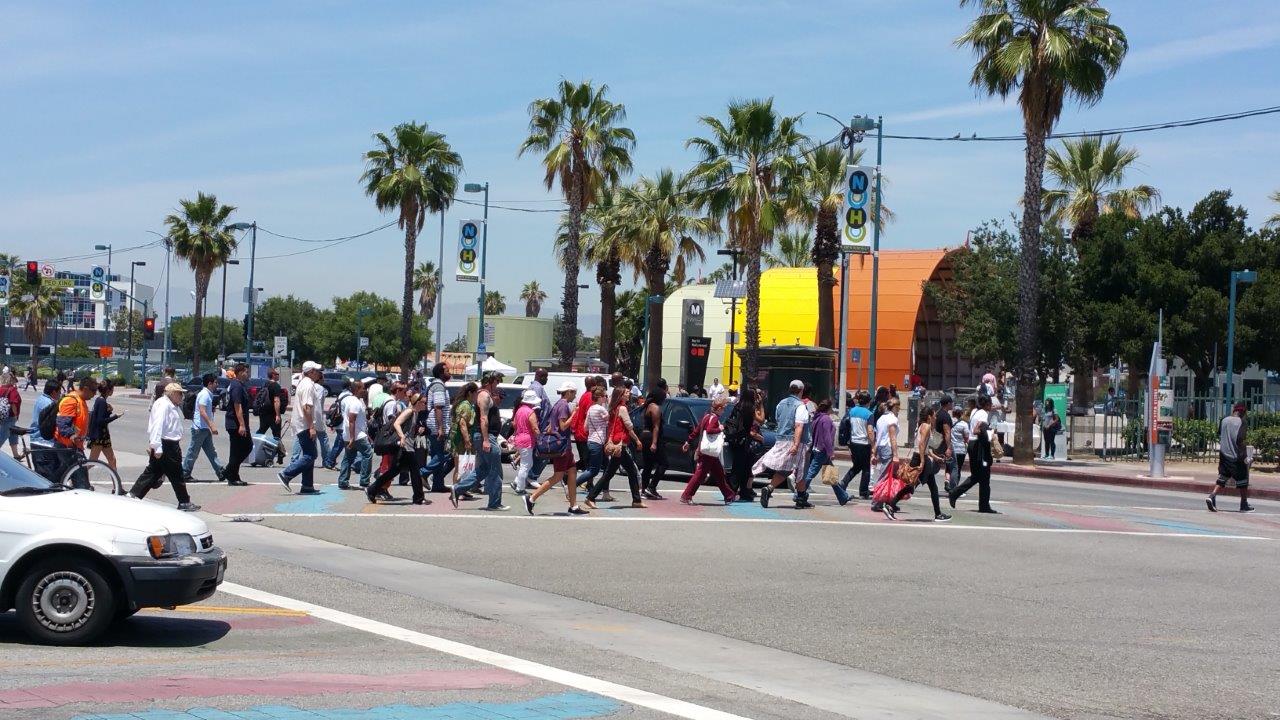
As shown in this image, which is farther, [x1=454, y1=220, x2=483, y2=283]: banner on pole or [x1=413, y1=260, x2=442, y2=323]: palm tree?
[x1=413, y1=260, x2=442, y2=323]: palm tree

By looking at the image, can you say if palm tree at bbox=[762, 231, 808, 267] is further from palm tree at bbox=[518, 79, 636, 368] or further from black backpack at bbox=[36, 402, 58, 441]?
black backpack at bbox=[36, 402, 58, 441]

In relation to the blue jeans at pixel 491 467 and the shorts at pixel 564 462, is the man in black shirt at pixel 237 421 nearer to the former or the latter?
the blue jeans at pixel 491 467

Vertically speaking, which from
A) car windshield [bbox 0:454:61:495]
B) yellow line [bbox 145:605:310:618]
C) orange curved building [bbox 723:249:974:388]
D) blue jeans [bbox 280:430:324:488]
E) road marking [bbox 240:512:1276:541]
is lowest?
yellow line [bbox 145:605:310:618]

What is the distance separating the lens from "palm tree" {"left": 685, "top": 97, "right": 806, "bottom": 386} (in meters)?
38.7

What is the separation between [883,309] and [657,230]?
26.7 meters

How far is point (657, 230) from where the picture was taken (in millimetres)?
51125

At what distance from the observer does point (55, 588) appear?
27.2 ft

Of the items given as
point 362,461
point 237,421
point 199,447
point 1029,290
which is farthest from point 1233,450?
point 199,447

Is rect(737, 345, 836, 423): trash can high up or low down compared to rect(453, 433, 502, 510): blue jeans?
up

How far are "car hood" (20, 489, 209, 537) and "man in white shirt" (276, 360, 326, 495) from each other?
359 inches

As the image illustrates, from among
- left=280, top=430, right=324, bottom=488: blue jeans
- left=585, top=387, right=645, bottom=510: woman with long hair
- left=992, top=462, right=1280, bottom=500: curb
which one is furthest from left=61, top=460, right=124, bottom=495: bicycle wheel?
left=992, top=462, right=1280, bottom=500: curb

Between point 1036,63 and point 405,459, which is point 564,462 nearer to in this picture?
point 405,459


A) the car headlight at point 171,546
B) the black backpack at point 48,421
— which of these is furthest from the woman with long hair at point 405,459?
the car headlight at point 171,546

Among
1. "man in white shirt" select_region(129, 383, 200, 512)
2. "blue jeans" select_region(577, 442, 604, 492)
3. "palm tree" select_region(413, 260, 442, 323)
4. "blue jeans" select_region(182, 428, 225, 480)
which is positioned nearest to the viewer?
"man in white shirt" select_region(129, 383, 200, 512)
